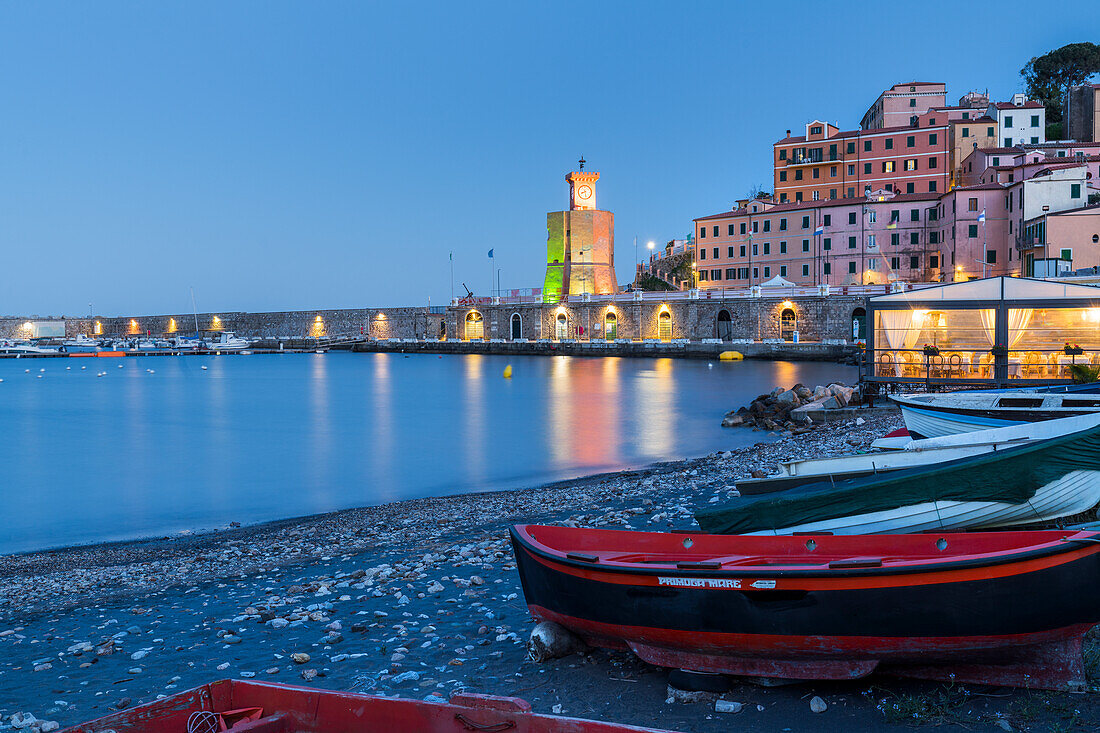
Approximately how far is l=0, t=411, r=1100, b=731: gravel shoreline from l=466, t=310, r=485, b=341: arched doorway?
73.3m

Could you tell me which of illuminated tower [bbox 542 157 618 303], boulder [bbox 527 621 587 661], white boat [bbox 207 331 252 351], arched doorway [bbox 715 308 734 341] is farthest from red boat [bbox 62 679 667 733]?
white boat [bbox 207 331 252 351]

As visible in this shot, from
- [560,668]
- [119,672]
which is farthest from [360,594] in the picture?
[560,668]

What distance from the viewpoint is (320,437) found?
3006 cm

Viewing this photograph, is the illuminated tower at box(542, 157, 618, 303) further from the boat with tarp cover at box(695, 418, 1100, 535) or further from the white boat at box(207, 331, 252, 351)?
the boat with tarp cover at box(695, 418, 1100, 535)

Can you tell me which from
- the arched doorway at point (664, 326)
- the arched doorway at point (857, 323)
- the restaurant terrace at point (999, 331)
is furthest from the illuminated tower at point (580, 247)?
the restaurant terrace at point (999, 331)

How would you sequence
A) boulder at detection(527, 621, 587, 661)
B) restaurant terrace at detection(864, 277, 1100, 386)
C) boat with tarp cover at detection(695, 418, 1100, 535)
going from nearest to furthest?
boulder at detection(527, 621, 587, 661) → boat with tarp cover at detection(695, 418, 1100, 535) → restaurant terrace at detection(864, 277, 1100, 386)

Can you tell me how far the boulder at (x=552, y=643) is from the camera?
20.6 feet

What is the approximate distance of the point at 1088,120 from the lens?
6275cm

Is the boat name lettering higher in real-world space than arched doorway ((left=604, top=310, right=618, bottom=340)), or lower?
lower

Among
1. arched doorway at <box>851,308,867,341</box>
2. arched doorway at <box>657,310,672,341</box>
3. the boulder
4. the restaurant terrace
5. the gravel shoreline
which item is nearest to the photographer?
the gravel shoreline

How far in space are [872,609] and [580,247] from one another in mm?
77332

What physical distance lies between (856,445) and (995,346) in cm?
686

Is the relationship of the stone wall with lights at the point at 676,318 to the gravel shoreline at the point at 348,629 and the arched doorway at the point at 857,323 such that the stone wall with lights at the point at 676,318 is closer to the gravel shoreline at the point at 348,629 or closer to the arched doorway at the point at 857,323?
the arched doorway at the point at 857,323

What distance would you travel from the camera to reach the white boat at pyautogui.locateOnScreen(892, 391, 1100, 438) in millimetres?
12195
